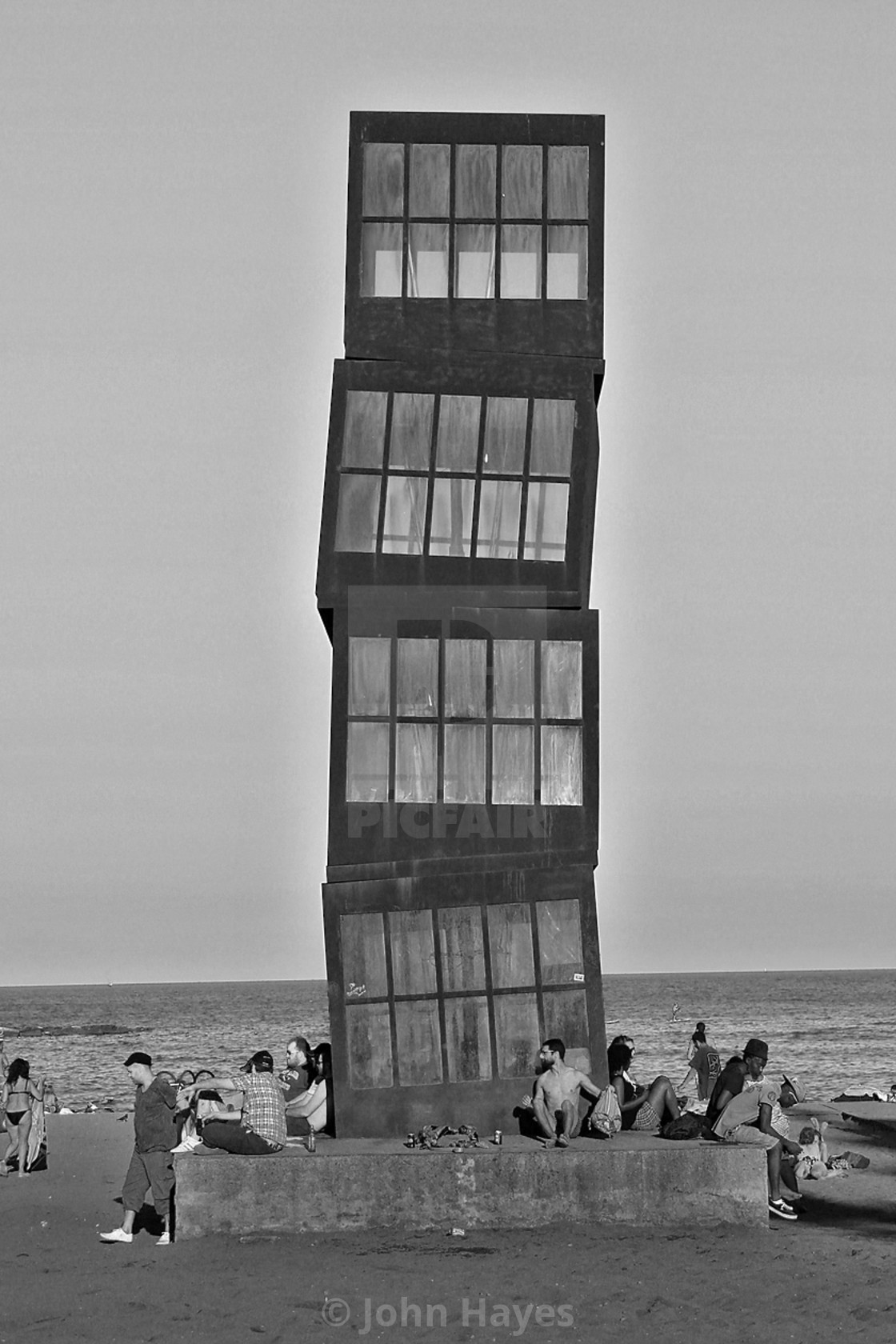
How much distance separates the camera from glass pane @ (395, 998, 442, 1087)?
20.6 metres

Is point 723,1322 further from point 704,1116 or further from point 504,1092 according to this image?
point 504,1092

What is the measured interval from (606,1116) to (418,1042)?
272 cm

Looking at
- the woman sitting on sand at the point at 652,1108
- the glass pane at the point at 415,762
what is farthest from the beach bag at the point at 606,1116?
the glass pane at the point at 415,762

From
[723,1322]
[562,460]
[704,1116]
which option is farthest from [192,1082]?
[723,1322]

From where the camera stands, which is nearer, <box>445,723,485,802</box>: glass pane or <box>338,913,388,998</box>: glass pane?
<box>338,913,388,998</box>: glass pane

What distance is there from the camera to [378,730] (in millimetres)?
21125

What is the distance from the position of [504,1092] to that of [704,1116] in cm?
255

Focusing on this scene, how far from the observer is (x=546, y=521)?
21578mm

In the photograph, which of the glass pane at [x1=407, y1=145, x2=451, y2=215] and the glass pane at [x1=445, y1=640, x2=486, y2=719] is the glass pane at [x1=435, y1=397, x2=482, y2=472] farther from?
the glass pane at [x1=407, y1=145, x2=451, y2=215]

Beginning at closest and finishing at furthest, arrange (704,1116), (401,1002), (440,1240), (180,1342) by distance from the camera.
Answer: (180,1342), (440,1240), (704,1116), (401,1002)

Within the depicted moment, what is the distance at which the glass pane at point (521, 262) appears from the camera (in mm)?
21859

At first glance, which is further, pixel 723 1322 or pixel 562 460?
pixel 562 460

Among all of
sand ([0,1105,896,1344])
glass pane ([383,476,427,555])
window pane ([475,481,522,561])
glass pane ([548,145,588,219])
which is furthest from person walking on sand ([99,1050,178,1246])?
glass pane ([548,145,588,219])

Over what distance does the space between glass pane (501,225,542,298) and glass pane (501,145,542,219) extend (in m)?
0.22
